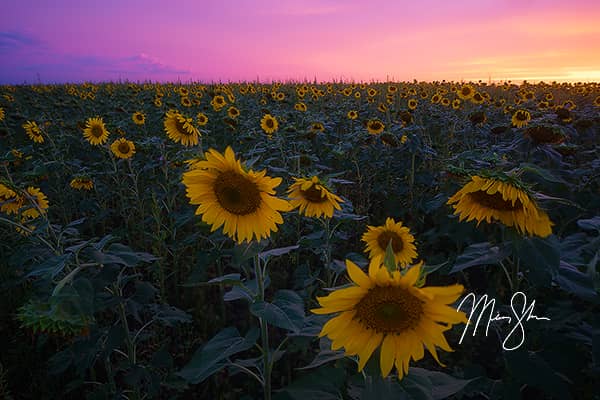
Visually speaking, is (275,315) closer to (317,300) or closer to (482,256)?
(317,300)

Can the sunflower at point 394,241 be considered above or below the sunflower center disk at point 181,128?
below

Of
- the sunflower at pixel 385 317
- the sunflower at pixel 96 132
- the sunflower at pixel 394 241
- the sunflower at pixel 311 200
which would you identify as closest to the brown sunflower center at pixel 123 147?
the sunflower at pixel 96 132

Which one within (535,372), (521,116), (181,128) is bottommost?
(535,372)

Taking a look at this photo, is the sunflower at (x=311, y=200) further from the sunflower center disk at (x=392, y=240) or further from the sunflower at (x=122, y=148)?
the sunflower at (x=122, y=148)

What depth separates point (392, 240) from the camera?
8.68 feet

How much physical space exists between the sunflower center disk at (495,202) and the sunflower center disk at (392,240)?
90cm

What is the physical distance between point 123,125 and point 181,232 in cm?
363

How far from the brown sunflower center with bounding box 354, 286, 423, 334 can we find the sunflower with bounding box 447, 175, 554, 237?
2.39 ft

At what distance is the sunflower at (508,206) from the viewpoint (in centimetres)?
150

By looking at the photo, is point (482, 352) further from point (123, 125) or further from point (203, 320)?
point (123, 125)

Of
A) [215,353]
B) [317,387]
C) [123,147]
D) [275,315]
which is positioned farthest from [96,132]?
[317,387]

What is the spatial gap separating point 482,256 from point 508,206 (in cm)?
23

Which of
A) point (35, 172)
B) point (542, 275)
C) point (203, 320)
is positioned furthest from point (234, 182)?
point (203, 320)
